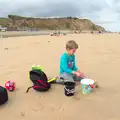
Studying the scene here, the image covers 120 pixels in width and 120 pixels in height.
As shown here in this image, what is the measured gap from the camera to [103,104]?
3.29 m

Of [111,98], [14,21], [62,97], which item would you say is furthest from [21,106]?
[14,21]

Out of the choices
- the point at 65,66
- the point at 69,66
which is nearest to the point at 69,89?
the point at 65,66

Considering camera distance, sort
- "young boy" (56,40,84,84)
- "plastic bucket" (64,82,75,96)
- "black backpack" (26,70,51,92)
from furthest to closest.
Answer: "young boy" (56,40,84,84) → "black backpack" (26,70,51,92) → "plastic bucket" (64,82,75,96)

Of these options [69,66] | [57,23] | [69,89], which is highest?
[57,23]

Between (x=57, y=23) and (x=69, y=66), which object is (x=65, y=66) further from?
(x=57, y=23)

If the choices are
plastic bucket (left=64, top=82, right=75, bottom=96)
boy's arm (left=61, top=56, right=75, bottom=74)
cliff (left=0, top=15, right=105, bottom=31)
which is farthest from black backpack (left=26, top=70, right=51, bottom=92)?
cliff (left=0, top=15, right=105, bottom=31)

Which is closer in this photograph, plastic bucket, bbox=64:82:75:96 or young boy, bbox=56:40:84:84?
plastic bucket, bbox=64:82:75:96

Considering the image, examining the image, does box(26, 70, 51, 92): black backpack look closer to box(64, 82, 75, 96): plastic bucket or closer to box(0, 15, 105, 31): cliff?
box(64, 82, 75, 96): plastic bucket

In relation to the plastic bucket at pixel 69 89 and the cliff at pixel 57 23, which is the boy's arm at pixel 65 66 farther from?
the cliff at pixel 57 23

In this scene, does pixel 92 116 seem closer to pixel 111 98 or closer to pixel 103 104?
pixel 103 104

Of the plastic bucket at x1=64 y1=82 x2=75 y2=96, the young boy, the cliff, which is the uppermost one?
the cliff

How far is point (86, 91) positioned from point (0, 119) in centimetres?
144

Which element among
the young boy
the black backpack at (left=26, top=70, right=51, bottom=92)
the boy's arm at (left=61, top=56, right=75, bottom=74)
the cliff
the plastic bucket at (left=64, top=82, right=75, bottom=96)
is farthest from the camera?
the cliff

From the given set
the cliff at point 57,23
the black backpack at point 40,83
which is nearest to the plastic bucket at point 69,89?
the black backpack at point 40,83
